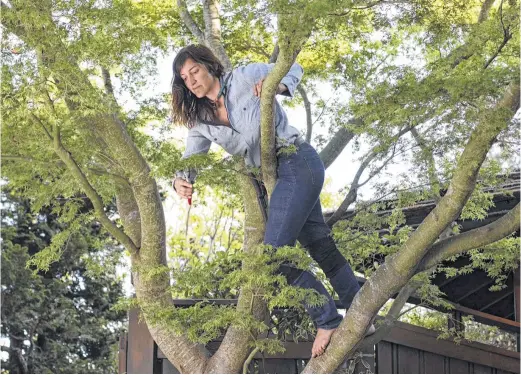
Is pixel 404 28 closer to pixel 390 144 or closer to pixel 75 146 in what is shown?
pixel 390 144

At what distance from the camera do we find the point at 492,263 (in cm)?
583

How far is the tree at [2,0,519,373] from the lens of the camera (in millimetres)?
3828

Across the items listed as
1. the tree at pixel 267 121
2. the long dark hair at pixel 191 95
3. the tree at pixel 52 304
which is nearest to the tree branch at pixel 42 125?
the tree at pixel 267 121

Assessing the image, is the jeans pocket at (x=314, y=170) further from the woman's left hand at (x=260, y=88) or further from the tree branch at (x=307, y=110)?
the tree branch at (x=307, y=110)

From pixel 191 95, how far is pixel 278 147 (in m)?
0.52

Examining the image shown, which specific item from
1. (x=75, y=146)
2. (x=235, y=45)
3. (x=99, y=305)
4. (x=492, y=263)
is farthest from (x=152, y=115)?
(x=99, y=305)

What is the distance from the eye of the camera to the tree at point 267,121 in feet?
12.6

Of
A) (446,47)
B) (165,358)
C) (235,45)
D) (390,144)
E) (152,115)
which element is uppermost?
(235,45)

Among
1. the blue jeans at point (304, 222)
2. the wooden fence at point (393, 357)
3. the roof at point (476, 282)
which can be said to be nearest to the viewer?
the blue jeans at point (304, 222)

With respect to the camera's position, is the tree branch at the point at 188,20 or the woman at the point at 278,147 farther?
the tree branch at the point at 188,20

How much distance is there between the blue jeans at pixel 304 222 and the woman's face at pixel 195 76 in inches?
19.9

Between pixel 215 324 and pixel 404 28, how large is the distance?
2545 millimetres

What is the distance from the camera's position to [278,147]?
4035 millimetres

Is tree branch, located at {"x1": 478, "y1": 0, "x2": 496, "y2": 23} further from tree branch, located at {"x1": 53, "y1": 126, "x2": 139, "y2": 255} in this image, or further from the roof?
tree branch, located at {"x1": 53, "y1": 126, "x2": 139, "y2": 255}
